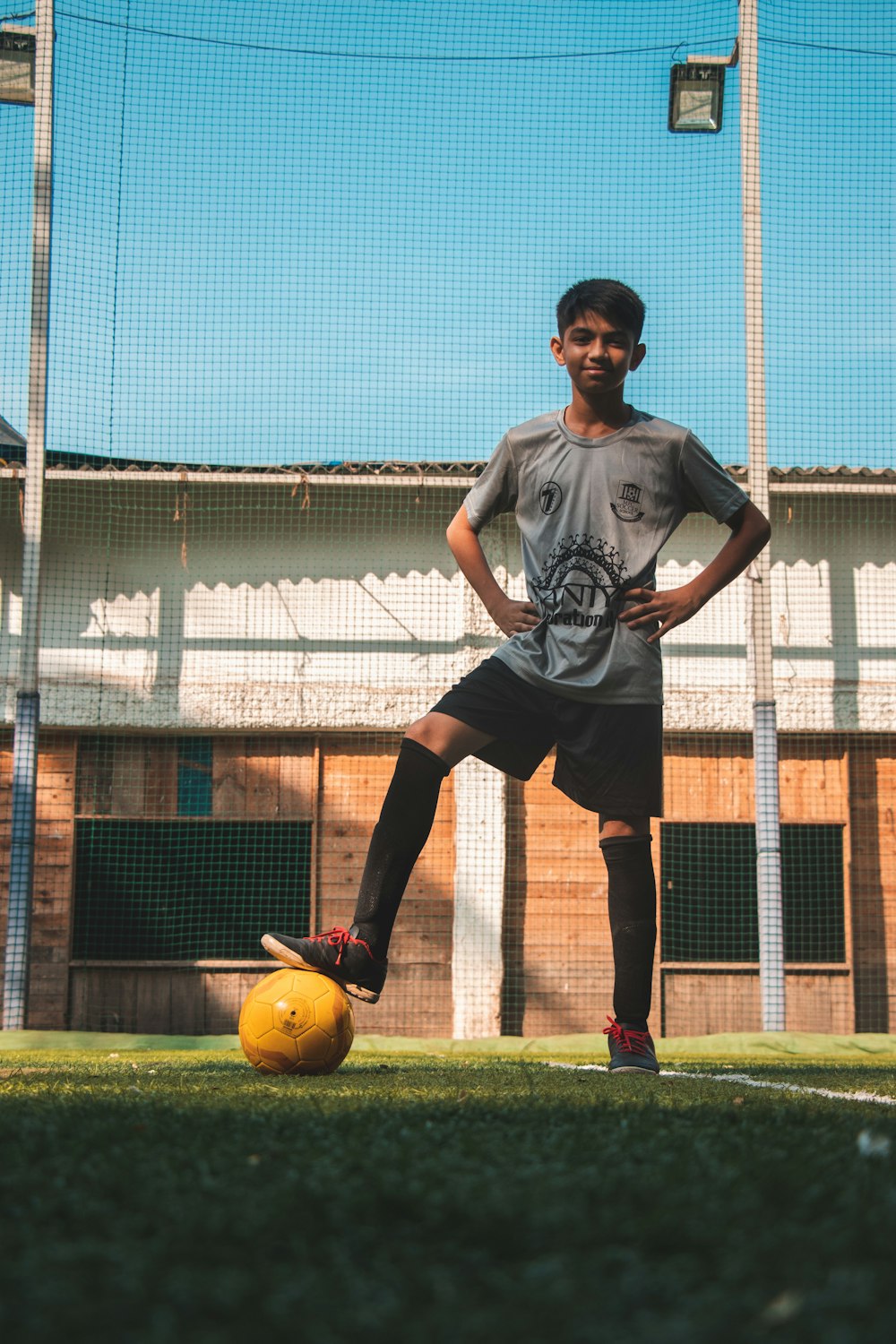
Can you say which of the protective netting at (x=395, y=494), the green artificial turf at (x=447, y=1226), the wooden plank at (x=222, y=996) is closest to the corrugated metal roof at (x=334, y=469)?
the protective netting at (x=395, y=494)

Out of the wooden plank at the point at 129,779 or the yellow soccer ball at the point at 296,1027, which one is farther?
the wooden plank at the point at 129,779

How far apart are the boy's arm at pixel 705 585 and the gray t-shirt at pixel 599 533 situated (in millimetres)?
40

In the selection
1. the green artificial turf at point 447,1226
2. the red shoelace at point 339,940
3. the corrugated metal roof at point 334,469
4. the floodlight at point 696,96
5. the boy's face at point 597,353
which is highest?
the floodlight at point 696,96

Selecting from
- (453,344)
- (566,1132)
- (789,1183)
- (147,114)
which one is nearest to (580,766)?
(566,1132)

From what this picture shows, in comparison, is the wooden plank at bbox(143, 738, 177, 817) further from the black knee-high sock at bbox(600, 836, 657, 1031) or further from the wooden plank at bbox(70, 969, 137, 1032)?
the black knee-high sock at bbox(600, 836, 657, 1031)

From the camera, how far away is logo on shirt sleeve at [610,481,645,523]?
358cm

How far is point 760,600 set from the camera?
9.12 meters

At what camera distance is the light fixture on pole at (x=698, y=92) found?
9859mm

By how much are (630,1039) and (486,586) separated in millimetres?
1307

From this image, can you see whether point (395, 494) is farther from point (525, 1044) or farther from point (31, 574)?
point (525, 1044)

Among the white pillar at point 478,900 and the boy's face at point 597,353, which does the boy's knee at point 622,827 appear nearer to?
the boy's face at point 597,353

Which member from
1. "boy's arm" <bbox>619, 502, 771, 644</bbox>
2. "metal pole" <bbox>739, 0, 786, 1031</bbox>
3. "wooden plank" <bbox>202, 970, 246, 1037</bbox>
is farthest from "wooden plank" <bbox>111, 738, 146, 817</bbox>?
"boy's arm" <bbox>619, 502, 771, 644</bbox>

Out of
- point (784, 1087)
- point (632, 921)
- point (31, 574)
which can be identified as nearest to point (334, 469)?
point (31, 574)

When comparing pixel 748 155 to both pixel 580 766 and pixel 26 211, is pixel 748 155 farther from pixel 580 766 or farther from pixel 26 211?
pixel 580 766
